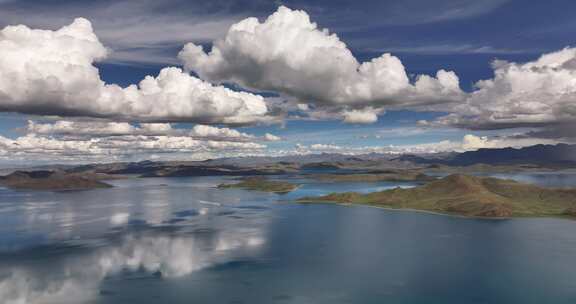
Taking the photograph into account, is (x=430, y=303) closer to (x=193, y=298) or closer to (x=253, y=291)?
(x=253, y=291)

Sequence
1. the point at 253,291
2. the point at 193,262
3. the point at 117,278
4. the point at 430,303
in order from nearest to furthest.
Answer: the point at 430,303 < the point at 253,291 < the point at 117,278 < the point at 193,262

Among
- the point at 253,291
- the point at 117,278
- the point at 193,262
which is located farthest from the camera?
the point at 193,262

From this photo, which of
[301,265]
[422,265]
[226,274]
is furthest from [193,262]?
[422,265]

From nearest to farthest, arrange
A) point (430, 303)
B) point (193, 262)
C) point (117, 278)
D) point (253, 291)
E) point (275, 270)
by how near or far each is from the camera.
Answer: point (430, 303)
point (253, 291)
point (117, 278)
point (275, 270)
point (193, 262)

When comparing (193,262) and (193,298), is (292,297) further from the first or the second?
(193,262)

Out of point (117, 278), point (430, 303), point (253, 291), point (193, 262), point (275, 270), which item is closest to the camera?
point (430, 303)

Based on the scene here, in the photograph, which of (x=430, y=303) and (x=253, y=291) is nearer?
(x=430, y=303)

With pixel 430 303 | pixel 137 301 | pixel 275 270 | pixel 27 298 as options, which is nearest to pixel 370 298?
pixel 430 303

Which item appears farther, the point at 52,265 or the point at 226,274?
the point at 52,265
